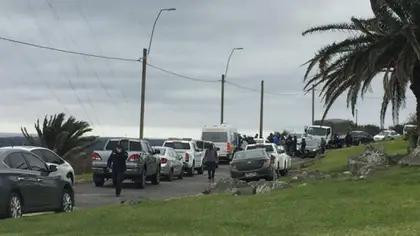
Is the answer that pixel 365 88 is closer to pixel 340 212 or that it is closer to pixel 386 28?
pixel 386 28

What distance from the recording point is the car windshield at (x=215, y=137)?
48219 mm

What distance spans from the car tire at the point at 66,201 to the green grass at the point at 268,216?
132 centimetres

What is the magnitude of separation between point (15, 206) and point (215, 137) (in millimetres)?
33890

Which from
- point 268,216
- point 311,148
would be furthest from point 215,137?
point 268,216

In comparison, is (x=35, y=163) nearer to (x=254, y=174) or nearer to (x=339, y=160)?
(x=254, y=174)

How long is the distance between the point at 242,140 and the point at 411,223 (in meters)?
42.3

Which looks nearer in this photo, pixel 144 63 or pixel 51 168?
pixel 51 168

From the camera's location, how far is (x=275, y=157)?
3322 centimetres

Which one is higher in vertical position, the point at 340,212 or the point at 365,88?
the point at 365,88

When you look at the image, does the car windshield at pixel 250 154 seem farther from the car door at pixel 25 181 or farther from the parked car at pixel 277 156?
the car door at pixel 25 181

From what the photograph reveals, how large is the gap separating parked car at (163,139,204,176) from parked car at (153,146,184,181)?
6.31 ft

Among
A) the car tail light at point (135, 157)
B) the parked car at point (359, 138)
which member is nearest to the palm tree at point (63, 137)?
the car tail light at point (135, 157)

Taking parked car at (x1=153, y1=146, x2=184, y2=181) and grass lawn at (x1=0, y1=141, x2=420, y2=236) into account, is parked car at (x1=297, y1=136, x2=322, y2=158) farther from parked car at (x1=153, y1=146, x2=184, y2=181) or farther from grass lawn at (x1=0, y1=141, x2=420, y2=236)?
grass lawn at (x1=0, y1=141, x2=420, y2=236)

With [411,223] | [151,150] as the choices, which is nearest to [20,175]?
[411,223]
